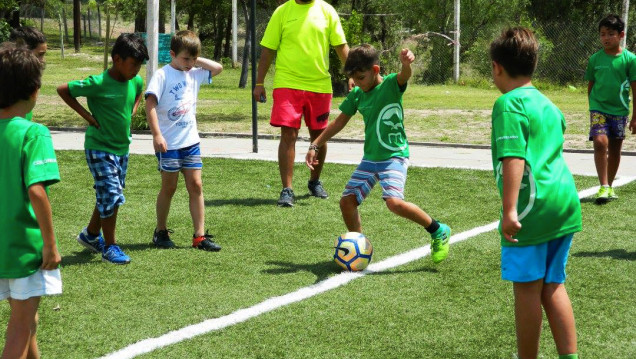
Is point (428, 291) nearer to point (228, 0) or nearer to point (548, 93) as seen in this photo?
point (548, 93)

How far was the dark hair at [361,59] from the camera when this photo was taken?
6184mm

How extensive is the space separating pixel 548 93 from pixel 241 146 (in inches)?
664

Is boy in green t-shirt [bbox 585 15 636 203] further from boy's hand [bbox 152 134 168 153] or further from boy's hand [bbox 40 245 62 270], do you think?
boy's hand [bbox 40 245 62 270]

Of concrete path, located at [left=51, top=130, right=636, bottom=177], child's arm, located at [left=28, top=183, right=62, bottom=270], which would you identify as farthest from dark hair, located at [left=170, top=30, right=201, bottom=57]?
concrete path, located at [left=51, top=130, right=636, bottom=177]

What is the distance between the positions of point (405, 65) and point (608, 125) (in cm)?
390

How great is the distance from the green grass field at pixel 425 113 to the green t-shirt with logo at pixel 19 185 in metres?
11.2

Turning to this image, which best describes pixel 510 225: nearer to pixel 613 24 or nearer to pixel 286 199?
pixel 286 199

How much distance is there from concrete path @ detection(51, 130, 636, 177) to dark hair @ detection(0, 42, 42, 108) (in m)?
8.42

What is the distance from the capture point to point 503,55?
383cm

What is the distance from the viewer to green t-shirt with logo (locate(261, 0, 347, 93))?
9.09m

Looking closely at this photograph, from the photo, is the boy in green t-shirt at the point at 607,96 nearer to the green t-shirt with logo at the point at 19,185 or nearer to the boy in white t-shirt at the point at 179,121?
the boy in white t-shirt at the point at 179,121

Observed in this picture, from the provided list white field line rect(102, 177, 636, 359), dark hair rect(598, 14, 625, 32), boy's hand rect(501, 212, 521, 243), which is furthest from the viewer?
dark hair rect(598, 14, 625, 32)

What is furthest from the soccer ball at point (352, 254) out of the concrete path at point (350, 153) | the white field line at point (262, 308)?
the concrete path at point (350, 153)

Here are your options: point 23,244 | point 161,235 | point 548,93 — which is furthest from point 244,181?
point 548,93
